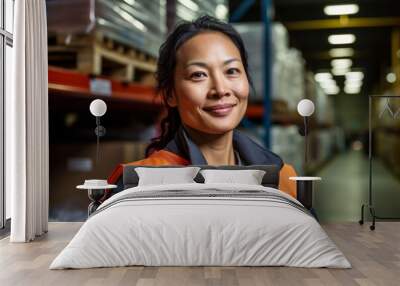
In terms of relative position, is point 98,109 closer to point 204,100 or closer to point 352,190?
point 204,100

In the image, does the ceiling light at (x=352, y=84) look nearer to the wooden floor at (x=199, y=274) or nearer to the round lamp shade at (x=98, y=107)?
the wooden floor at (x=199, y=274)

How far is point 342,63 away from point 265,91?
989mm

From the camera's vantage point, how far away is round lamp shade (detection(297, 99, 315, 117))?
6.01m

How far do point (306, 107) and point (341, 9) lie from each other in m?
1.21

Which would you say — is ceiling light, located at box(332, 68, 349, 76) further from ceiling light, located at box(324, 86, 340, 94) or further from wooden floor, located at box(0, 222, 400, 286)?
wooden floor, located at box(0, 222, 400, 286)

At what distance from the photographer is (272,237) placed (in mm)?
3939

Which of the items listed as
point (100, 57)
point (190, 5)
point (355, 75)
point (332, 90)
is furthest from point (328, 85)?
point (100, 57)

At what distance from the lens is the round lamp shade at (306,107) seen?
6.01 metres

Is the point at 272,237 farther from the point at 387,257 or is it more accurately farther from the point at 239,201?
the point at 387,257

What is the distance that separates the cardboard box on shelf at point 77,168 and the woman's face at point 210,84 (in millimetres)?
664

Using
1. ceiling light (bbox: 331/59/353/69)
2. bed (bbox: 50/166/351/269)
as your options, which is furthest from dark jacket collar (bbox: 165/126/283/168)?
bed (bbox: 50/166/351/269)

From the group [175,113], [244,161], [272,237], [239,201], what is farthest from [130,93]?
[272,237]

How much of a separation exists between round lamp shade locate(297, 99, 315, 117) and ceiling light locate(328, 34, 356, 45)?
2.89 feet

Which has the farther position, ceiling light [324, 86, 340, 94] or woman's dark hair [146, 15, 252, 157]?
ceiling light [324, 86, 340, 94]
